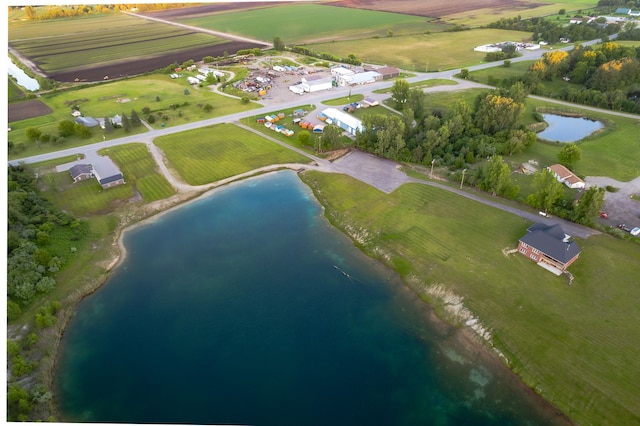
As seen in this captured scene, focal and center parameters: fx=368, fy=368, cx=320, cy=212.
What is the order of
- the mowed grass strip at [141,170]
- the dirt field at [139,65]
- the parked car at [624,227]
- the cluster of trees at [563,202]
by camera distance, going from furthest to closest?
the dirt field at [139,65] → the mowed grass strip at [141,170] → the parked car at [624,227] → the cluster of trees at [563,202]

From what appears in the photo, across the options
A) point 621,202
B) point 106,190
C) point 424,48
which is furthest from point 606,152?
point 106,190

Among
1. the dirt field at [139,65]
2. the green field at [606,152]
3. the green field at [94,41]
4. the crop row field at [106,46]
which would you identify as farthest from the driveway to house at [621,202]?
the green field at [94,41]

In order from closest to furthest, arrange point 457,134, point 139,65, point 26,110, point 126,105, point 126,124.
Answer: point 457,134 → point 126,124 → point 26,110 → point 126,105 → point 139,65

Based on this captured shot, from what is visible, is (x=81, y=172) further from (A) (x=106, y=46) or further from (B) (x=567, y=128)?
(A) (x=106, y=46)

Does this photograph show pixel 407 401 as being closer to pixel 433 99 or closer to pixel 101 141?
pixel 101 141

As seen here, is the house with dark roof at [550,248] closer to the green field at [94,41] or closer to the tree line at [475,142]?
the tree line at [475,142]
